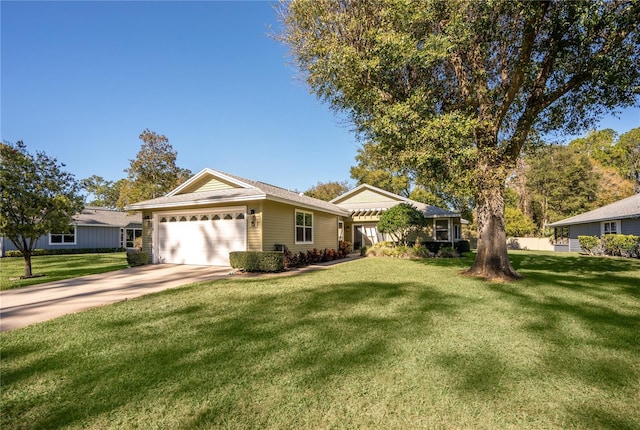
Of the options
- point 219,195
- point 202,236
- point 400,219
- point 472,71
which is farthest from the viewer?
point 400,219

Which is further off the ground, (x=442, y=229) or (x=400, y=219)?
(x=400, y=219)

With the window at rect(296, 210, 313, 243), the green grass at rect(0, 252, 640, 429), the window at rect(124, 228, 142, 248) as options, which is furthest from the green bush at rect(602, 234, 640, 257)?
the window at rect(124, 228, 142, 248)

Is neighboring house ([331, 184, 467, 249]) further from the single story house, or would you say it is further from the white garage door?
the white garage door

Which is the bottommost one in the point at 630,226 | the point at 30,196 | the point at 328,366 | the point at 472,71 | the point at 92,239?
the point at 328,366

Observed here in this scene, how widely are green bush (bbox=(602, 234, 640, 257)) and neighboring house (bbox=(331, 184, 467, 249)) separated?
8432 millimetres

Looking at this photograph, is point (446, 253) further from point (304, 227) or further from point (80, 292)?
point (80, 292)

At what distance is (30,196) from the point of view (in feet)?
33.7

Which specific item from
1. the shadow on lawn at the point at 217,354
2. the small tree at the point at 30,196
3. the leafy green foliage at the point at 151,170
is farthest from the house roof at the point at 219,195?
the leafy green foliage at the point at 151,170

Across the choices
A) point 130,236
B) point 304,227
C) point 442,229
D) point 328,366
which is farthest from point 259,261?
point 130,236

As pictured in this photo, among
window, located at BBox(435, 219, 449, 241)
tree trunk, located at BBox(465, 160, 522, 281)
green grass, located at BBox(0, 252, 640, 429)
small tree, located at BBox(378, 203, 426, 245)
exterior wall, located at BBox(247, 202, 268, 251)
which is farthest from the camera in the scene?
window, located at BBox(435, 219, 449, 241)

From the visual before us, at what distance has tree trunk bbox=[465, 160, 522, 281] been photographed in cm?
905

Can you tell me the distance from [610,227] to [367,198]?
16.5 m

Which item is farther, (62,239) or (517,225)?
(517,225)

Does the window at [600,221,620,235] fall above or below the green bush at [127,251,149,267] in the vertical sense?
above
